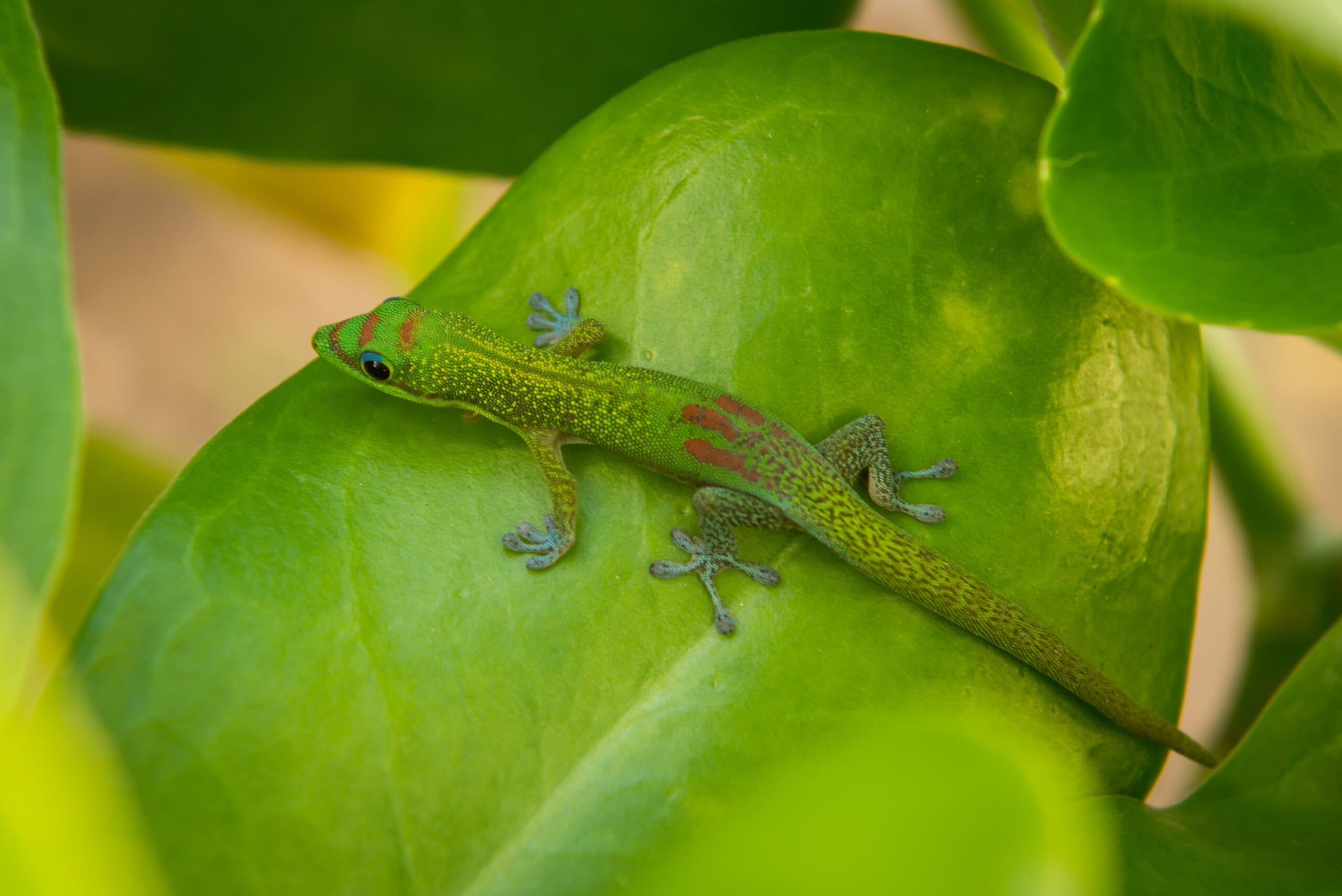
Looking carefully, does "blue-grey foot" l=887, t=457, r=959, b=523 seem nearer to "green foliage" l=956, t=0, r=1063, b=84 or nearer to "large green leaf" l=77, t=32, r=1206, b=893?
"large green leaf" l=77, t=32, r=1206, b=893

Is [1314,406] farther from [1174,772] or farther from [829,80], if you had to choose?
[829,80]

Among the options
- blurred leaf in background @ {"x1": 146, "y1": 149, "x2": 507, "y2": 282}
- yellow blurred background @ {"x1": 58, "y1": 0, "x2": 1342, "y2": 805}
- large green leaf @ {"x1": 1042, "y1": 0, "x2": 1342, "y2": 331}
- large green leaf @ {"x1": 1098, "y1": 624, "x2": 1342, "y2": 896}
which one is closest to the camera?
large green leaf @ {"x1": 1042, "y1": 0, "x2": 1342, "y2": 331}

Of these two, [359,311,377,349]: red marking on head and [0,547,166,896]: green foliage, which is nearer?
[0,547,166,896]: green foliage

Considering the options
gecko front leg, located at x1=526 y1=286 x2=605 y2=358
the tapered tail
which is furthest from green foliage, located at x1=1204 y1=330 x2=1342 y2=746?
gecko front leg, located at x1=526 y1=286 x2=605 y2=358

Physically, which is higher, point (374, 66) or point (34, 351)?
point (374, 66)

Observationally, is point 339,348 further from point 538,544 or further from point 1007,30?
point 1007,30

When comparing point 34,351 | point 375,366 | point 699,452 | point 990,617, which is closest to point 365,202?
point 375,366

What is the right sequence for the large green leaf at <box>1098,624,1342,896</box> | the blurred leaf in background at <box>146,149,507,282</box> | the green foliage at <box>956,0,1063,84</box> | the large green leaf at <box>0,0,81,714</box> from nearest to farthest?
1. the large green leaf at <box>0,0,81,714</box>
2. the large green leaf at <box>1098,624,1342,896</box>
3. the green foliage at <box>956,0,1063,84</box>
4. the blurred leaf in background at <box>146,149,507,282</box>

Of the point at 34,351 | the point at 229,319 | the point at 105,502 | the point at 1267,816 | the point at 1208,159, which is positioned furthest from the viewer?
the point at 229,319
